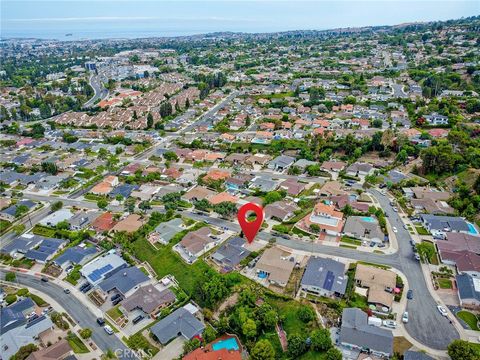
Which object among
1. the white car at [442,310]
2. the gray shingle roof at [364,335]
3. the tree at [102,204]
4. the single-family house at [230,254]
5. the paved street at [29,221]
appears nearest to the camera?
the gray shingle roof at [364,335]

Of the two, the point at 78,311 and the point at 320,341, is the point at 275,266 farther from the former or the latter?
the point at 78,311

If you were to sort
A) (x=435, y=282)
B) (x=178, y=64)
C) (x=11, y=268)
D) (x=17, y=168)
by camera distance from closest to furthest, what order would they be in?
(x=435, y=282) < (x=11, y=268) < (x=17, y=168) < (x=178, y=64)

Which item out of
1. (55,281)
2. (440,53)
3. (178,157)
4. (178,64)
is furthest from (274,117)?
(178,64)

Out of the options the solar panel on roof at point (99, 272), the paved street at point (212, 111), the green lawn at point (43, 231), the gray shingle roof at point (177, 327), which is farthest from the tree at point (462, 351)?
the paved street at point (212, 111)

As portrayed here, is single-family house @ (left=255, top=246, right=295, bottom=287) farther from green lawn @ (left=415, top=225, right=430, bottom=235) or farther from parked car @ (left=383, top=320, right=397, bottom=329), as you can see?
green lawn @ (left=415, top=225, right=430, bottom=235)

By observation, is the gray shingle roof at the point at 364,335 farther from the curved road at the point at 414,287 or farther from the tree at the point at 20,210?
the tree at the point at 20,210

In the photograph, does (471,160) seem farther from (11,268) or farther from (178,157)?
(11,268)

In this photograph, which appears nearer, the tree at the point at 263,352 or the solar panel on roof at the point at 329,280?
the tree at the point at 263,352
